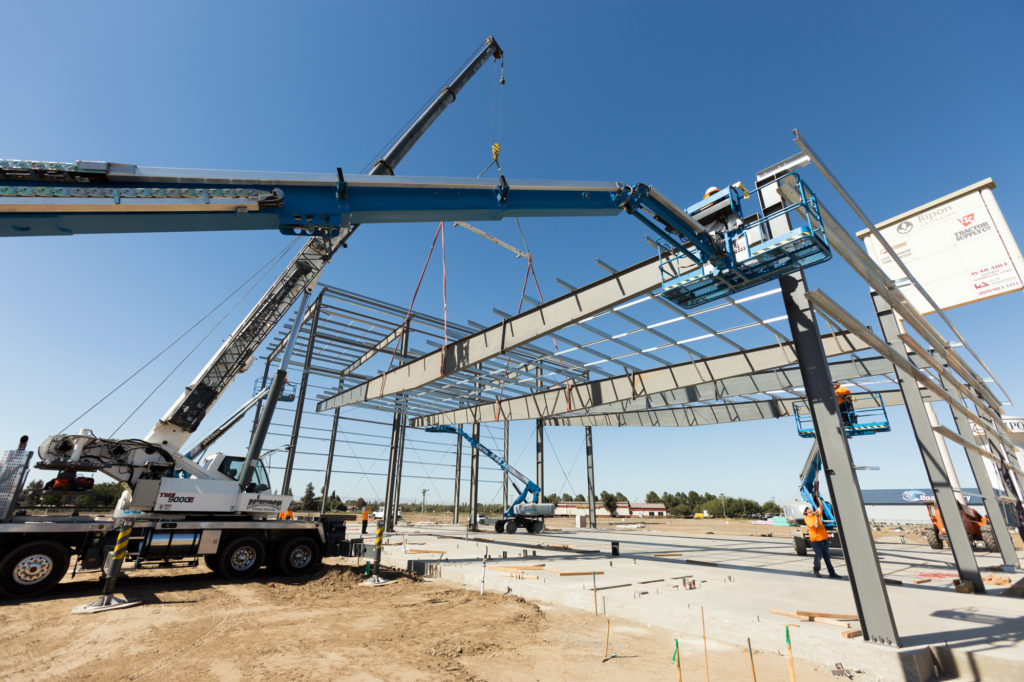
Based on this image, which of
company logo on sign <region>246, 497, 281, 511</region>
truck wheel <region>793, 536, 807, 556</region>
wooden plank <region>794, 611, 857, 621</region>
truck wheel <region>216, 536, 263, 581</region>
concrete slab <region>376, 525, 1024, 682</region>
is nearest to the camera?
concrete slab <region>376, 525, 1024, 682</region>

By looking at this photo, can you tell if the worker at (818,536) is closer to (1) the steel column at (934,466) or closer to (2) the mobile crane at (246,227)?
(1) the steel column at (934,466)

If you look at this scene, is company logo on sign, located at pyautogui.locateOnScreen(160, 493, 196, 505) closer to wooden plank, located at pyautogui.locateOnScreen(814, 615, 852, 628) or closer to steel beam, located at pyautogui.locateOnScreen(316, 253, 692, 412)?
steel beam, located at pyautogui.locateOnScreen(316, 253, 692, 412)

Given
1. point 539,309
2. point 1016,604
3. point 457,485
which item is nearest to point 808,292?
point 539,309

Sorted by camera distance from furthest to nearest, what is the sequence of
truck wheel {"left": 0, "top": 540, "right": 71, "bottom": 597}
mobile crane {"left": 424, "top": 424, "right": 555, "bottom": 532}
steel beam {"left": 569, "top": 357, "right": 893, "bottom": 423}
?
1. mobile crane {"left": 424, "top": 424, "right": 555, "bottom": 532}
2. steel beam {"left": 569, "top": 357, "right": 893, "bottom": 423}
3. truck wheel {"left": 0, "top": 540, "right": 71, "bottom": 597}

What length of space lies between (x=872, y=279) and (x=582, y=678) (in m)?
7.65

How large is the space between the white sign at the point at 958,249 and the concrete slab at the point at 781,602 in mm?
6980

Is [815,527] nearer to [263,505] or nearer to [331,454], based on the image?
[263,505]

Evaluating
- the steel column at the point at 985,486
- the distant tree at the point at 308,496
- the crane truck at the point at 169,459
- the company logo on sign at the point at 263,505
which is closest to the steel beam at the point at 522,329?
the crane truck at the point at 169,459

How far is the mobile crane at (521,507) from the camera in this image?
24.3 meters

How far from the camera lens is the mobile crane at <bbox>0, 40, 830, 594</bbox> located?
18.9 feet

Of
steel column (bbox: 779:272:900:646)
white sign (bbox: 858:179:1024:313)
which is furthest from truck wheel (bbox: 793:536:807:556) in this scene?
steel column (bbox: 779:272:900:646)

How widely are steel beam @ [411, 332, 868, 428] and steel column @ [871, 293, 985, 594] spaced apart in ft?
7.07

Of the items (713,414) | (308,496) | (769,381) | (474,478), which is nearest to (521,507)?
(474,478)

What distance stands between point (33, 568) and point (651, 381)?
1627 centimetres
